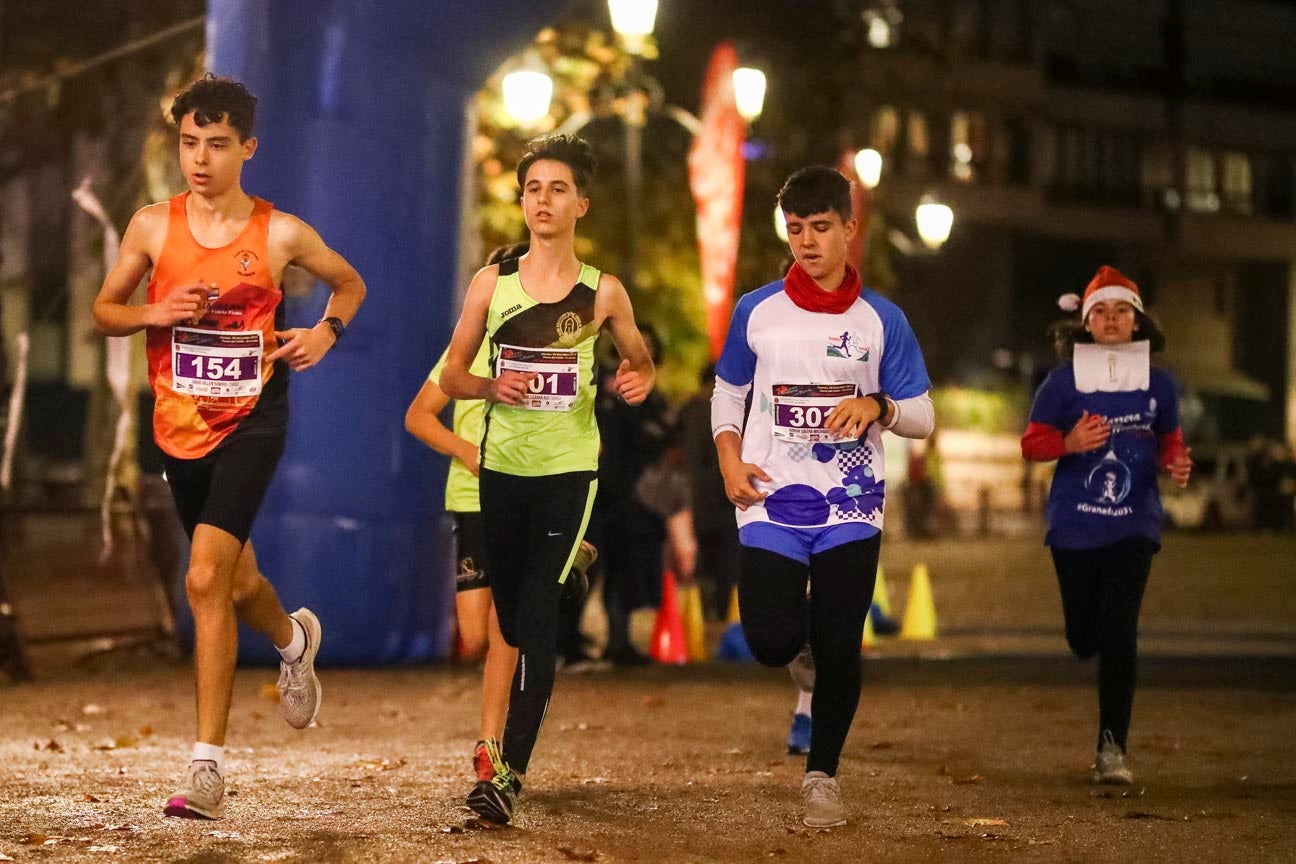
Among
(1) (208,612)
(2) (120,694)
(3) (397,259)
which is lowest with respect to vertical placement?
(2) (120,694)

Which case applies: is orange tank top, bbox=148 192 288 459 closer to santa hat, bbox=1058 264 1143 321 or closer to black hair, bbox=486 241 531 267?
black hair, bbox=486 241 531 267

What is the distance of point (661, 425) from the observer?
1252cm

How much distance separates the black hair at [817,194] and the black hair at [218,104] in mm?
1657

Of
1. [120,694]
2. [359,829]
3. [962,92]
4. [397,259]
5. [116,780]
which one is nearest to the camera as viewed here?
[359,829]

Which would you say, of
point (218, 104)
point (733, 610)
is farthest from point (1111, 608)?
point (733, 610)

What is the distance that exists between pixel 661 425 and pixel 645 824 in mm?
6123

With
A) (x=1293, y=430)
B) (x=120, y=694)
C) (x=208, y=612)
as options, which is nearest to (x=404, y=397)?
(x=120, y=694)

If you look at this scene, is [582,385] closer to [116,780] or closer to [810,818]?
[810,818]

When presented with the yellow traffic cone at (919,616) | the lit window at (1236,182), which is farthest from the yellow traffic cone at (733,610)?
the lit window at (1236,182)

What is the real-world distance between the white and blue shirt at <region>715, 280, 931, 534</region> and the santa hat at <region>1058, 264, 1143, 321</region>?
1.53m

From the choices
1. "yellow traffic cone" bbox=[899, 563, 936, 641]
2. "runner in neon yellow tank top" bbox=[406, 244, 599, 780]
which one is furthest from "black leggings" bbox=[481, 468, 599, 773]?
"yellow traffic cone" bbox=[899, 563, 936, 641]

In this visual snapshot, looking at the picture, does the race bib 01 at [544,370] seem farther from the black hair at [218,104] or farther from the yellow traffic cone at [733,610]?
the yellow traffic cone at [733,610]

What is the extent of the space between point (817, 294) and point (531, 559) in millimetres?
1241

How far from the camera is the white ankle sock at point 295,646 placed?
7.27 meters
